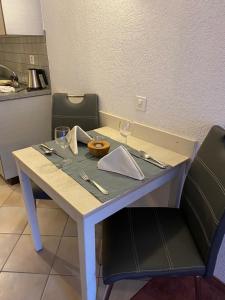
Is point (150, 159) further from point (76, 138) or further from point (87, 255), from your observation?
point (87, 255)

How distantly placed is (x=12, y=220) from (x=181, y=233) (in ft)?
4.32

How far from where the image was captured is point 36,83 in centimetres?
211

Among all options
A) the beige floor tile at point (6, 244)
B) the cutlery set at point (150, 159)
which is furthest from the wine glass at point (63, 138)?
the beige floor tile at point (6, 244)

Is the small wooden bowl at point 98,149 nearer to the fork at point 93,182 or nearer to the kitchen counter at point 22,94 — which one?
the fork at point 93,182

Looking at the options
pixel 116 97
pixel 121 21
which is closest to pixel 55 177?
pixel 116 97

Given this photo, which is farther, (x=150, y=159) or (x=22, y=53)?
(x=22, y=53)

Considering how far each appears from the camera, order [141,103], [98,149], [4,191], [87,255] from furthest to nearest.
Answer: [4,191] < [141,103] < [98,149] < [87,255]

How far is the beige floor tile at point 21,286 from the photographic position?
1.24 m

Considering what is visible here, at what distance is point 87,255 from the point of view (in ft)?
2.90

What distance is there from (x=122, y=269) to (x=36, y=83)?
179 centimetres

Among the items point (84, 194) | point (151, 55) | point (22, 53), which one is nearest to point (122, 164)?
point (84, 194)

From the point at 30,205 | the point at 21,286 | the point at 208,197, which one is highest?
the point at 208,197

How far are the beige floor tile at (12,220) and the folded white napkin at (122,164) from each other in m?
1.03

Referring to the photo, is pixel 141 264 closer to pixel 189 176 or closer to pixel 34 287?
pixel 189 176
